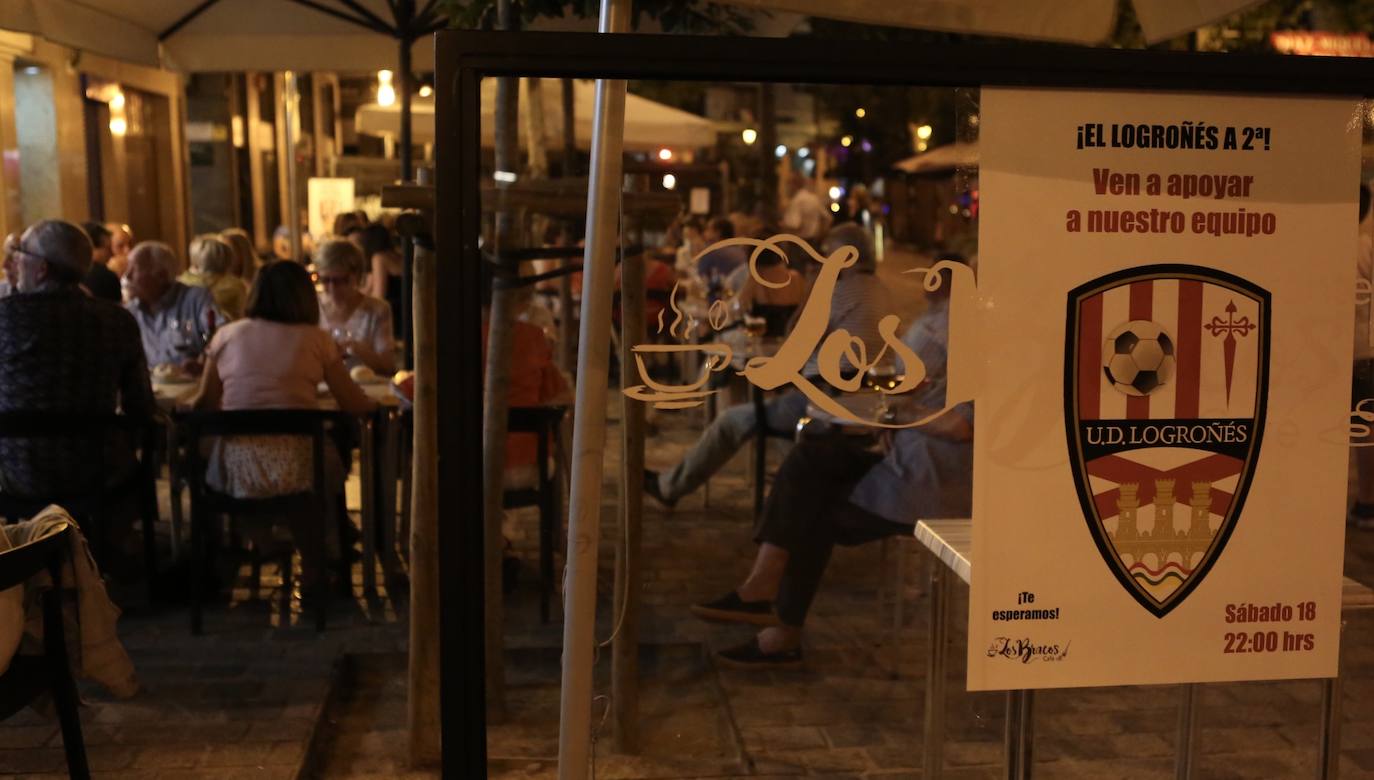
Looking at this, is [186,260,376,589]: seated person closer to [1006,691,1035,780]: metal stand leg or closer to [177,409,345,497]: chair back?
[177,409,345,497]: chair back

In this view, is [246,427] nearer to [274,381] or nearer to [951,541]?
[274,381]

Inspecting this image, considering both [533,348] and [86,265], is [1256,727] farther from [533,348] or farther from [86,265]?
[86,265]

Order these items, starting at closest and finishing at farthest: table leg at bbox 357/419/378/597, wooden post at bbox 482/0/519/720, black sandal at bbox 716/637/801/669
A: 1. wooden post at bbox 482/0/519/720
2. black sandal at bbox 716/637/801/669
3. table leg at bbox 357/419/378/597

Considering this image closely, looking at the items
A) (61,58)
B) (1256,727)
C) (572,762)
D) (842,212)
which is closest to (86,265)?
(572,762)

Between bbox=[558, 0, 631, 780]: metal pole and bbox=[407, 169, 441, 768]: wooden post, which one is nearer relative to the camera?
bbox=[558, 0, 631, 780]: metal pole

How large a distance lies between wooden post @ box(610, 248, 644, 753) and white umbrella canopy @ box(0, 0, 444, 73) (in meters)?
3.82

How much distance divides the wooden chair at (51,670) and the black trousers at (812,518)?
2.48 meters

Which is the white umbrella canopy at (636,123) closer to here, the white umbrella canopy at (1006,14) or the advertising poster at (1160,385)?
the white umbrella canopy at (1006,14)

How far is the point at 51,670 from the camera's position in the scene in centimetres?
322

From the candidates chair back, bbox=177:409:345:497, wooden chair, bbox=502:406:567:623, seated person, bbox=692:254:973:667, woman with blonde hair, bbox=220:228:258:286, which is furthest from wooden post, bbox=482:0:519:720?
woman with blonde hair, bbox=220:228:258:286

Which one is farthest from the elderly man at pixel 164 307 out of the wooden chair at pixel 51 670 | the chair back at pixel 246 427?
the wooden chair at pixel 51 670

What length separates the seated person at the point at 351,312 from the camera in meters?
6.81

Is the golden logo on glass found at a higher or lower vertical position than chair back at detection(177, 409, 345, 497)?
higher

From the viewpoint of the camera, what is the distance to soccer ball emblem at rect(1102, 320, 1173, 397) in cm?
232
